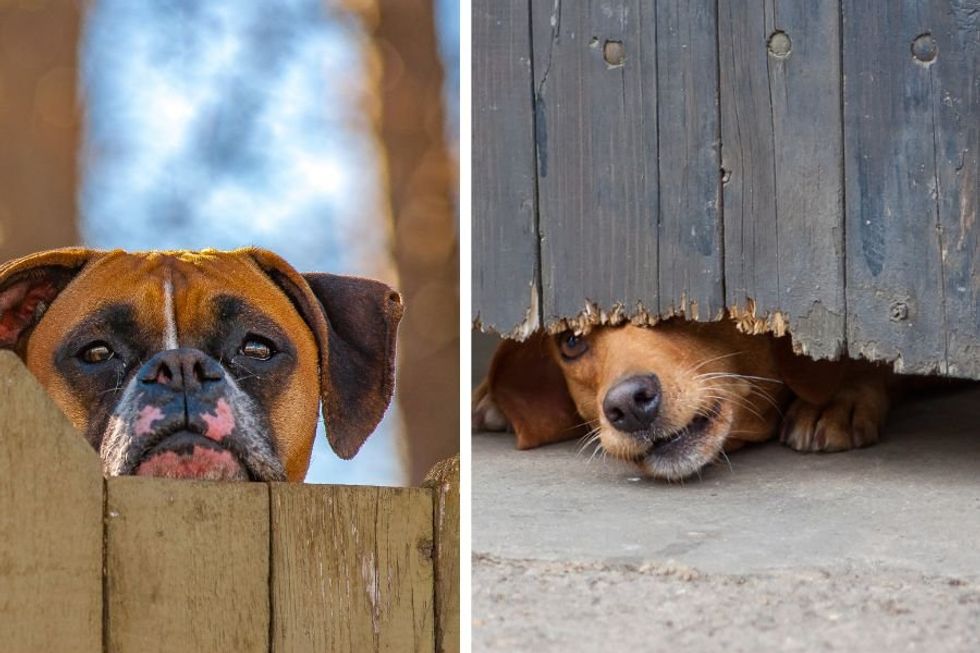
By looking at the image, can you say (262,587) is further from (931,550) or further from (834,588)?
(931,550)

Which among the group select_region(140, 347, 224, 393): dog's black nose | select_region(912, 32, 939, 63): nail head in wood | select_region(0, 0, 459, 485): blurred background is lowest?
select_region(140, 347, 224, 393): dog's black nose

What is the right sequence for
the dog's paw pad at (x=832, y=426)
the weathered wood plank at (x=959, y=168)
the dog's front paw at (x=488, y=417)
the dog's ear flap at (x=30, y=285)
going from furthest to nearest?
1. the dog's front paw at (x=488, y=417)
2. the dog's paw pad at (x=832, y=426)
3. the weathered wood plank at (x=959, y=168)
4. the dog's ear flap at (x=30, y=285)

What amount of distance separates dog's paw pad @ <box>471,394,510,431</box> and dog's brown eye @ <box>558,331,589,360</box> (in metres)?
0.56

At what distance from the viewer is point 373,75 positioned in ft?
8.72

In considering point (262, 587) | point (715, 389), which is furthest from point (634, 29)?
point (262, 587)

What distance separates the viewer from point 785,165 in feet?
11.3

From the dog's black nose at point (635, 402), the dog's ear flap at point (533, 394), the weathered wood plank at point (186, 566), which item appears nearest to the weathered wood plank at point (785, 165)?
the dog's black nose at point (635, 402)

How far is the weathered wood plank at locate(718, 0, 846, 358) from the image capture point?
3.41 meters

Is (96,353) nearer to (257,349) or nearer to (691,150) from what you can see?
(257,349)

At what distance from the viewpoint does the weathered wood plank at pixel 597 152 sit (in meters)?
3.54

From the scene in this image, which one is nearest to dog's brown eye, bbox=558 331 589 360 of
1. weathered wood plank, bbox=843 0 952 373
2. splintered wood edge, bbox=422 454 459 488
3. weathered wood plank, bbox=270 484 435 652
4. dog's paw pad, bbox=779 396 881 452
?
dog's paw pad, bbox=779 396 881 452

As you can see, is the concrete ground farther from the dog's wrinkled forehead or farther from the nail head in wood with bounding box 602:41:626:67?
the nail head in wood with bounding box 602:41:626:67

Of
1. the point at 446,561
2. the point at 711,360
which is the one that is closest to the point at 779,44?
the point at 711,360

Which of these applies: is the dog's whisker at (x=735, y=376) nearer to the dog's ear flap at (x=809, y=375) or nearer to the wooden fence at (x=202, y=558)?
the dog's ear flap at (x=809, y=375)
